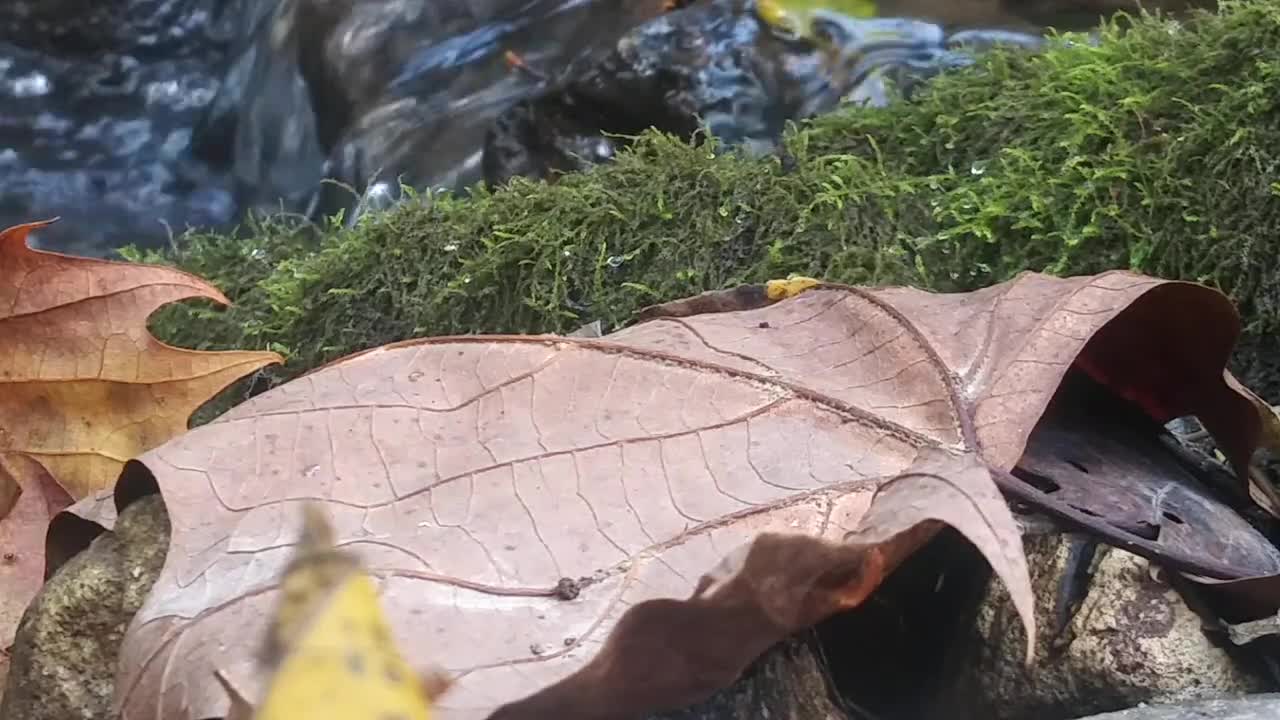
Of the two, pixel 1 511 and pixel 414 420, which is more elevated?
pixel 414 420

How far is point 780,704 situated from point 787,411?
24 centimetres

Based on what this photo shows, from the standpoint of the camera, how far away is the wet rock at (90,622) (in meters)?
1.09

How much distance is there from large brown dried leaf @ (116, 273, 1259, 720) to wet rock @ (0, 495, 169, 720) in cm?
9

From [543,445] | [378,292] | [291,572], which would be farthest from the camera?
[378,292]

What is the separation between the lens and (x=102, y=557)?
1.11 metres

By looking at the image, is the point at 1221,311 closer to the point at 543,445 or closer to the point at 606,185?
the point at 543,445

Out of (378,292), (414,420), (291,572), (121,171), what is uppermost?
(291,572)

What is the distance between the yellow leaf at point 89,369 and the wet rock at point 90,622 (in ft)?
1.37

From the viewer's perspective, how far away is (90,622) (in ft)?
3.61

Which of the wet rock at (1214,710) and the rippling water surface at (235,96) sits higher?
the wet rock at (1214,710)

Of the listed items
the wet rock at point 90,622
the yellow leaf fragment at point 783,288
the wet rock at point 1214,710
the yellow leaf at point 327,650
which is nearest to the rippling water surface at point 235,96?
the yellow leaf fragment at point 783,288

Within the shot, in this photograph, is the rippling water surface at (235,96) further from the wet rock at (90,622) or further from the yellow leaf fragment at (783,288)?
the wet rock at (90,622)

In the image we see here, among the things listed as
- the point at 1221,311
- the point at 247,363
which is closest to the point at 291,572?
the point at 1221,311

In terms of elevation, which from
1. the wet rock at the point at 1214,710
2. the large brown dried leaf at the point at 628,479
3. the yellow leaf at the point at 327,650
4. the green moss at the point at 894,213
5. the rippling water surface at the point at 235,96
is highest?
the yellow leaf at the point at 327,650
